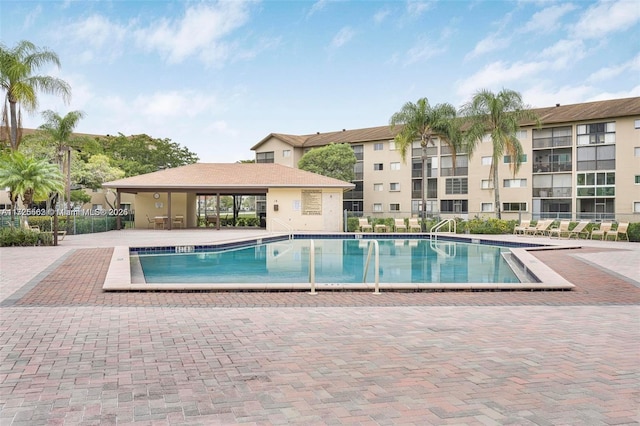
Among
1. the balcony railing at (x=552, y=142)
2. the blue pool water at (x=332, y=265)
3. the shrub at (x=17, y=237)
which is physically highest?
the balcony railing at (x=552, y=142)

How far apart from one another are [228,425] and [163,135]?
44.6 metres

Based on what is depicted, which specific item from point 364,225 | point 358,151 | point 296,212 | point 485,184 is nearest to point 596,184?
point 485,184

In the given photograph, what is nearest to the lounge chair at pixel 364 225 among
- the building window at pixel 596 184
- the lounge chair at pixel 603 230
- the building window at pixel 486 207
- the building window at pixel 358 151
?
the lounge chair at pixel 603 230

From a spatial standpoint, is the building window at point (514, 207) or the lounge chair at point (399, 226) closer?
the lounge chair at point (399, 226)

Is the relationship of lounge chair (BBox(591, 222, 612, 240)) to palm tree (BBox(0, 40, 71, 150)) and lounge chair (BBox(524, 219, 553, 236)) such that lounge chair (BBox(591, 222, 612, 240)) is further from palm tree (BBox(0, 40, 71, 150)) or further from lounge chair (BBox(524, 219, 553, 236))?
palm tree (BBox(0, 40, 71, 150))

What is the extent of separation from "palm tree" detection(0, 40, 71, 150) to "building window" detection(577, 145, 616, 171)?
33538 mm

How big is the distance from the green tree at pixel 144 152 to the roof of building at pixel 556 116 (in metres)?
9.85

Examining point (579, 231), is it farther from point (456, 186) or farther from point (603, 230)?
point (456, 186)

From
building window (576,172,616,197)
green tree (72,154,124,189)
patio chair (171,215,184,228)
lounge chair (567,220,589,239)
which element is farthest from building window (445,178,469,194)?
green tree (72,154,124,189)

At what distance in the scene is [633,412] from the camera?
3355mm

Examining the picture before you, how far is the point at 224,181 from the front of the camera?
28672 millimetres

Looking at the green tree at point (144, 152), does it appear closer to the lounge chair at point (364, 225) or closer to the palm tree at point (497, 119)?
the lounge chair at point (364, 225)

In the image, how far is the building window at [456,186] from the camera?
40.7 m

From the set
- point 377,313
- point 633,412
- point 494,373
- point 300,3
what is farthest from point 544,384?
point 300,3
